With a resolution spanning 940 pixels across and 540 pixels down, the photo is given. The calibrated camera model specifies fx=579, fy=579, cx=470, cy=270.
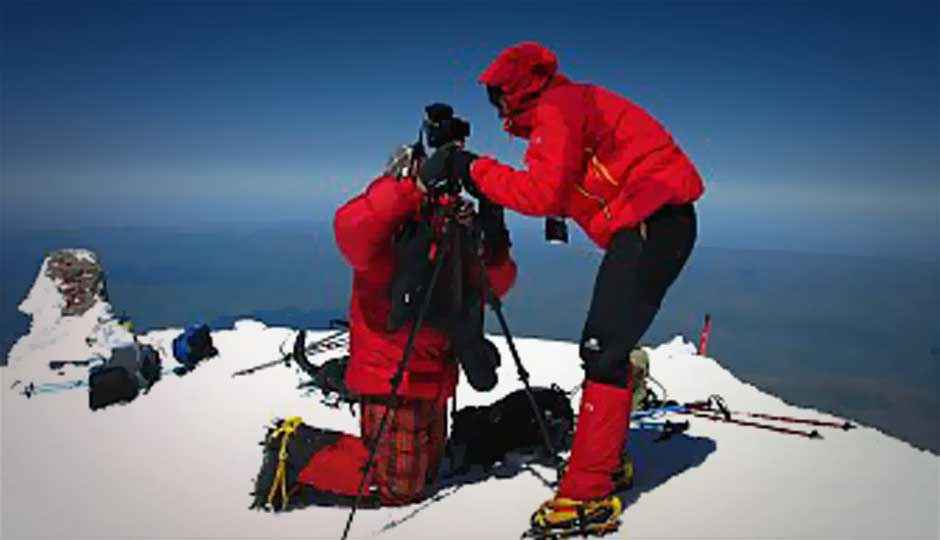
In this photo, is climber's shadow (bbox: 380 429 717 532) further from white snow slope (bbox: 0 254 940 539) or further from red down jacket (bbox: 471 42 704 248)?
red down jacket (bbox: 471 42 704 248)

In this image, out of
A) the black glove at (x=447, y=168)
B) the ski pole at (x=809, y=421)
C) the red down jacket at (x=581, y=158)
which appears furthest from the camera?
the ski pole at (x=809, y=421)

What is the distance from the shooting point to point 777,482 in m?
4.54

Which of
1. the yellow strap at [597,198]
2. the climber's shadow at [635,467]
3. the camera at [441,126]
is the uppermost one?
the camera at [441,126]

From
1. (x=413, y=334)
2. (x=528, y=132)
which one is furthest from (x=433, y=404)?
(x=528, y=132)

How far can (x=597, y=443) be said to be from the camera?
12.2ft

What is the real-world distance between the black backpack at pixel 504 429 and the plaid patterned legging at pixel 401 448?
2.30ft

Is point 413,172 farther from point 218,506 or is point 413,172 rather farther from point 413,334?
point 218,506

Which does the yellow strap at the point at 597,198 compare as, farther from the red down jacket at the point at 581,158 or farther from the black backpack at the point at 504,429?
the black backpack at the point at 504,429

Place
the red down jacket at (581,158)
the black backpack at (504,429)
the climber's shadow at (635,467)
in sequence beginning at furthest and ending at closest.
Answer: the black backpack at (504,429)
the climber's shadow at (635,467)
the red down jacket at (581,158)

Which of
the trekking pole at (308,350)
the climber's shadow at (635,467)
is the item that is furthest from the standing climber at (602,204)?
the trekking pole at (308,350)

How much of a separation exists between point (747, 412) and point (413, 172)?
4745 millimetres

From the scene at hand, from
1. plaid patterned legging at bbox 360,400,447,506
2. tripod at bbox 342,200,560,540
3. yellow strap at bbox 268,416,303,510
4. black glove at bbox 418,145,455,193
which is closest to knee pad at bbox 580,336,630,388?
tripod at bbox 342,200,560,540

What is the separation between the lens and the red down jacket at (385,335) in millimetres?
3848

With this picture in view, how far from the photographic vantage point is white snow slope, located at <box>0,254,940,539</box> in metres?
3.89
